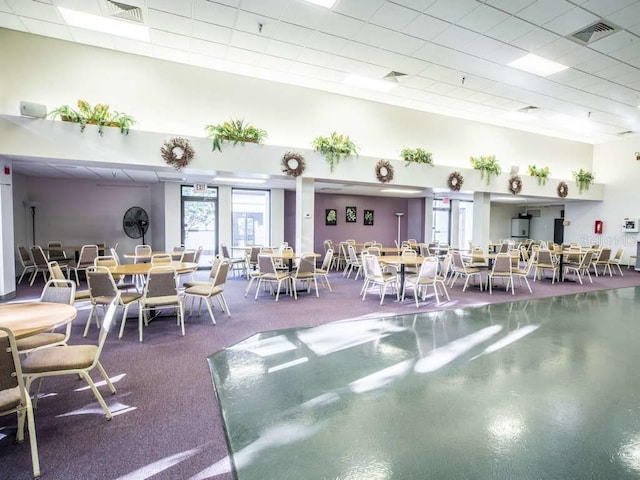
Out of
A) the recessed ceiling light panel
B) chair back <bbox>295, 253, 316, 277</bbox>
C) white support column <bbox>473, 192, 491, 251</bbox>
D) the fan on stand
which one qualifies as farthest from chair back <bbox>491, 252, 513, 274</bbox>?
the fan on stand

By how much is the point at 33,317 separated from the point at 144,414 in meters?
1.05

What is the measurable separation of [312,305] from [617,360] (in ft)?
13.4

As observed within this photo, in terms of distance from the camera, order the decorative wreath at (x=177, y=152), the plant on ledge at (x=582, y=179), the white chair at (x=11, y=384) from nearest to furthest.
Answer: the white chair at (x=11, y=384) → the decorative wreath at (x=177, y=152) → the plant on ledge at (x=582, y=179)

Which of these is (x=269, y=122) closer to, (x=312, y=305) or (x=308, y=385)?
(x=312, y=305)

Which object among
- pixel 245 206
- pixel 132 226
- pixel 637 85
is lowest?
pixel 132 226

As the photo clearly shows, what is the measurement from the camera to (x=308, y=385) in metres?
3.03

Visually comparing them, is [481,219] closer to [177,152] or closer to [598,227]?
[598,227]

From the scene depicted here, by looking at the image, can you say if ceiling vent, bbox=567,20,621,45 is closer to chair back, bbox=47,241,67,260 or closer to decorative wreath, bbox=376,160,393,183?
decorative wreath, bbox=376,160,393,183

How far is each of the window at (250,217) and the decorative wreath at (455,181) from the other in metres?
5.87

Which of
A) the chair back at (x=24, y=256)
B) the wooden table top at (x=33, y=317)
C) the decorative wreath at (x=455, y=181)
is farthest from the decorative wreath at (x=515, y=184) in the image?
→ the chair back at (x=24, y=256)

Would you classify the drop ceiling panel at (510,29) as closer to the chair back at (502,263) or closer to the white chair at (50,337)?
the chair back at (502,263)

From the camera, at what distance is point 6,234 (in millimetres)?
5938

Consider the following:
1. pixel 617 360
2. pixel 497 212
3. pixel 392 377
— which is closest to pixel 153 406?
pixel 392 377

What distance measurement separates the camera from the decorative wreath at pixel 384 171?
8492 mm
